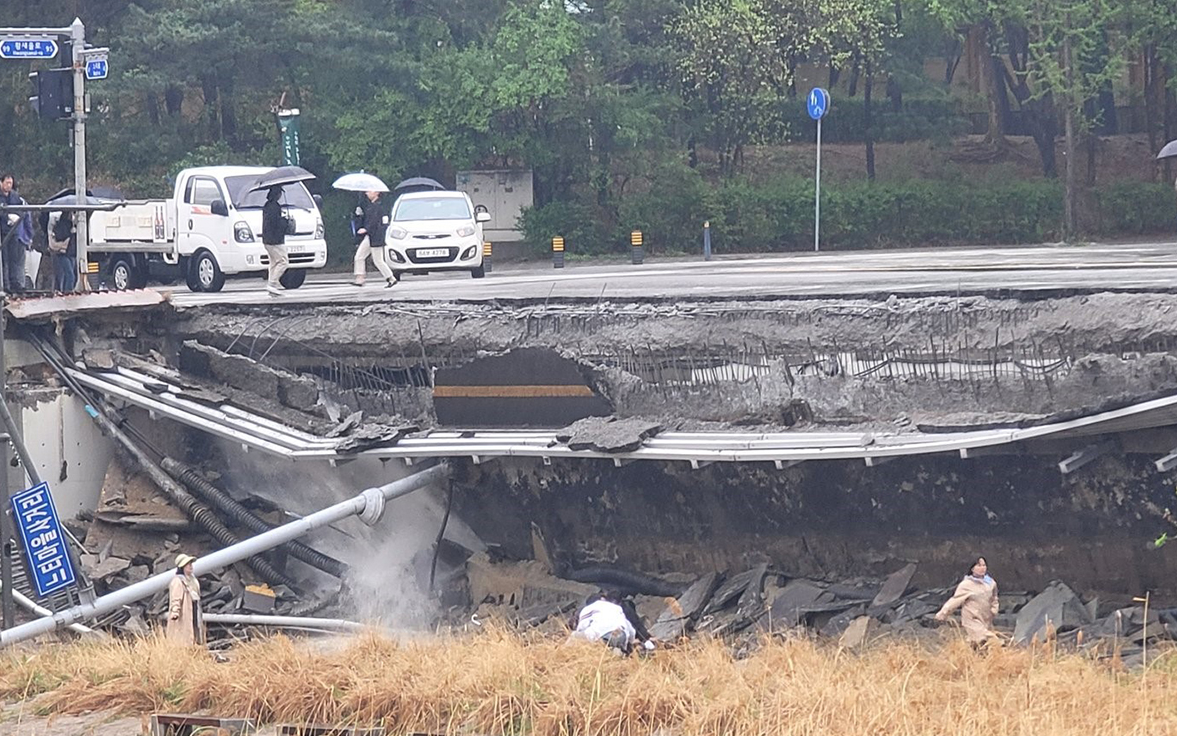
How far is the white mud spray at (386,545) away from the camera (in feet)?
55.0

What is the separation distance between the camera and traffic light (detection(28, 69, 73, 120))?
49.9 ft

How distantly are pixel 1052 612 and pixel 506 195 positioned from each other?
1049 inches

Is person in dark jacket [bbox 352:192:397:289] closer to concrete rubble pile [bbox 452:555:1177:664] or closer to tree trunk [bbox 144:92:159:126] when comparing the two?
concrete rubble pile [bbox 452:555:1177:664]

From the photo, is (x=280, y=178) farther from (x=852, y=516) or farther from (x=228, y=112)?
(x=228, y=112)

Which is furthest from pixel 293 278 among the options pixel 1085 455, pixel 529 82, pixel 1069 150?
pixel 1069 150

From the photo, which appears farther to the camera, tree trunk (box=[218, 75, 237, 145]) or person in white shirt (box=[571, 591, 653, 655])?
tree trunk (box=[218, 75, 237, 145])

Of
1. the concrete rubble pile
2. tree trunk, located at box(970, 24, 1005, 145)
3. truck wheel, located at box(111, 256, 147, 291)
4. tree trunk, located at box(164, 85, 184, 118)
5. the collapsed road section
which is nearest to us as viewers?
the concrete rubble pile

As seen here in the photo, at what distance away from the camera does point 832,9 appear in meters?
37.4

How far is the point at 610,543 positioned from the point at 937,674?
6.86 meters

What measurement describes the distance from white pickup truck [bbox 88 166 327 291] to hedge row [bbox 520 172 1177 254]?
1475cm

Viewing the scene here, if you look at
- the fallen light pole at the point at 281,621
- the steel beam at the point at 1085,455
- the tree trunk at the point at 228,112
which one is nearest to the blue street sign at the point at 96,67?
the fallen light pole at the point at 281,621

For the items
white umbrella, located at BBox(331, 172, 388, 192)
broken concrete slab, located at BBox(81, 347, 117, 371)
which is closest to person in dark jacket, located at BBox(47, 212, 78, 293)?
broken concrete slab, located at BBox(81, 347, 117, 371)

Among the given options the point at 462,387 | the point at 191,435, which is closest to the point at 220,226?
the point at 191,435

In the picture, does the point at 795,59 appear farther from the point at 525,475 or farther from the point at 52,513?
the point at 52,513
